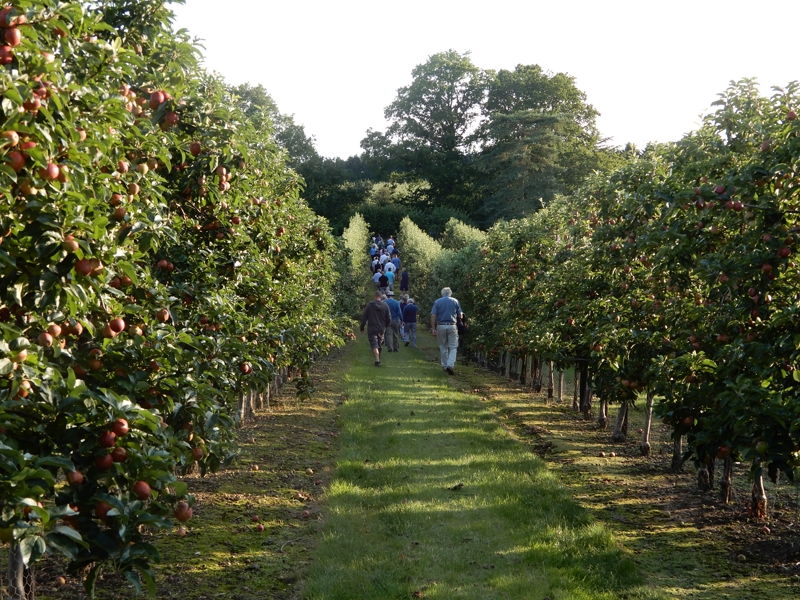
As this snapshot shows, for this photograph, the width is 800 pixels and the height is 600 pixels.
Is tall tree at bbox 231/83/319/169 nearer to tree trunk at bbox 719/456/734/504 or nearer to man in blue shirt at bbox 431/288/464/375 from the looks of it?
man in blue shirt at bbox 431/288/464/375

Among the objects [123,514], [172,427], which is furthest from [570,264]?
[123,514]

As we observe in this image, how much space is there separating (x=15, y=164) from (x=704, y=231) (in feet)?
17.3

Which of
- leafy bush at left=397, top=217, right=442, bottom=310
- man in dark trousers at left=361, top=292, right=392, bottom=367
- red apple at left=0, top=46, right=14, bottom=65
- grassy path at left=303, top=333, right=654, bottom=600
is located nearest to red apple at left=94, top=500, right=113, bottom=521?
red apple at left=0, top=46, right=14, bottom=65

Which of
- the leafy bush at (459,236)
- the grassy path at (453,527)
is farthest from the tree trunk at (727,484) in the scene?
the leafy bush at (459,236)

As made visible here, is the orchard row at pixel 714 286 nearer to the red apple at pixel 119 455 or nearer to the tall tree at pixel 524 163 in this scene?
the red apple at pixel 119 455

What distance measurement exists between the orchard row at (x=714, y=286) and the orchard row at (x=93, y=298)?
3.75 meters

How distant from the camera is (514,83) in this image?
58750mm

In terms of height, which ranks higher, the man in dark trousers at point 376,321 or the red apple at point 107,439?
the man in dark trousers at point 376,321

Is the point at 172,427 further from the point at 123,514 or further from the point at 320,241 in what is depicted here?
the point at 320,241

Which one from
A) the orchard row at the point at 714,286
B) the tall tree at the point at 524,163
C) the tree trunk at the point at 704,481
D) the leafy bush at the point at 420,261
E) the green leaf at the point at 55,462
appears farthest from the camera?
the tall tree at the point at 524,163

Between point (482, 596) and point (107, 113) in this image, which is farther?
point (482, 596)

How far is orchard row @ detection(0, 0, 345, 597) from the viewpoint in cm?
300

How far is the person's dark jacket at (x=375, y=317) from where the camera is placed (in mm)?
19031

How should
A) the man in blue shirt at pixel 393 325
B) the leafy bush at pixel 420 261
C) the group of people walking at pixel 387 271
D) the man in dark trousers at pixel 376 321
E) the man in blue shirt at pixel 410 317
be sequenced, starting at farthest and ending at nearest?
the leafy bush at pixel 420 261 → the group of people walking at pixel 387 271 → the man in blue shirt at pixel 410 317 → the man in blue shirt at pixel 393 325 → the man in dark trousers at pixel 376 321
